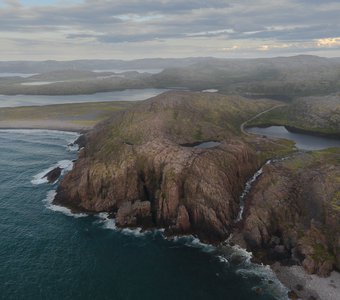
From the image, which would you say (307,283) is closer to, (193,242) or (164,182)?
(193,242)

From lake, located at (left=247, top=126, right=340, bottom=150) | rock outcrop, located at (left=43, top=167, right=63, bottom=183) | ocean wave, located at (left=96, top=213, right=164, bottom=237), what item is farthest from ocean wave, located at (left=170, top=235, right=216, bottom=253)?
lake, located at (left=247, top=126, right=340, bottom=150)

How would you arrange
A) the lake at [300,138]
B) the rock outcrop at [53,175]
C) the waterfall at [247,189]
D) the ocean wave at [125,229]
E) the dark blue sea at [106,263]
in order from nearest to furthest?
the dark blue sea at [106,263] → the ocean wave at [125,229] → the waterfall at [247,189] → the rock outcrop at [53,175] → the lake at [300,138]

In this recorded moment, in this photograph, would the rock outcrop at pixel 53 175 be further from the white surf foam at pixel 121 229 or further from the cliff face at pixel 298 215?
the cliff face at pixel 298 215

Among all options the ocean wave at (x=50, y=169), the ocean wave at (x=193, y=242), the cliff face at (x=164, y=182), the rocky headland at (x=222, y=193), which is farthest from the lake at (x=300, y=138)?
the ocean wave at (x=50, y=169)

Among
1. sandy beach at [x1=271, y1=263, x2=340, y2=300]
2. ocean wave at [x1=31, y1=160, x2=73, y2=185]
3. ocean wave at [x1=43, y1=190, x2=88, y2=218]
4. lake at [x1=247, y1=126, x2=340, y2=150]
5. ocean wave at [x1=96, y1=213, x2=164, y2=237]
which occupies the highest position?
lake at [x1=247, y1=126, x2=340, y2=150]

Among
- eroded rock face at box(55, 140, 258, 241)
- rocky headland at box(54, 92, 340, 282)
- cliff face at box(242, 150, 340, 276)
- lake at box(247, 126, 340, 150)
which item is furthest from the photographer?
lake at box(247, 126, 340, 150)

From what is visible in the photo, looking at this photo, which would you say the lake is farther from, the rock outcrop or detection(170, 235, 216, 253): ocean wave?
the rock outcrop

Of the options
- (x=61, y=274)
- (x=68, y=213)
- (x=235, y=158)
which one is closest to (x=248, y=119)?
(x=235, y=158)
